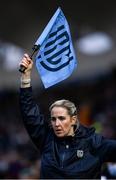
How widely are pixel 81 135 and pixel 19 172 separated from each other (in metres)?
5.62

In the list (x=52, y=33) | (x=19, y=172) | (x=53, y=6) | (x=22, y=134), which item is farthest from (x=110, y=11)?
(x=52, y=33)

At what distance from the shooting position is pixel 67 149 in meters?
6.04

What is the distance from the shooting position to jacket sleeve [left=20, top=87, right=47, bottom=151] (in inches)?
239

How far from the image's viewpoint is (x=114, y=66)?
702 inches

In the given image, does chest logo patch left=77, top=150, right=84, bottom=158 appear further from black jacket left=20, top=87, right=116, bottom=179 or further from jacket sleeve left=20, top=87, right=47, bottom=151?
jacket sleeve left=20, top=87, right=47, bottom=151

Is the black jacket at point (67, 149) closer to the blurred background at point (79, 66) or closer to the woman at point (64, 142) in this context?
the woman at point (64, 142)

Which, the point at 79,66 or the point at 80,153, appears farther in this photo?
the point at 79,66

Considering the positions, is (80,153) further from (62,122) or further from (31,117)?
(31,117)

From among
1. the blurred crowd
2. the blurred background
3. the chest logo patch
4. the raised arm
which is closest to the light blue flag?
the raised arm

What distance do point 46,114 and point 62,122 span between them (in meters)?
10.6

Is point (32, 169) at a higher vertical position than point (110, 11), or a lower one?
lower

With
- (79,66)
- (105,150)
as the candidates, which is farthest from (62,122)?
(79,66)

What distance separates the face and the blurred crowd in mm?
1804

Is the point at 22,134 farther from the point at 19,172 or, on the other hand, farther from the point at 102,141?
the point at 102,141
